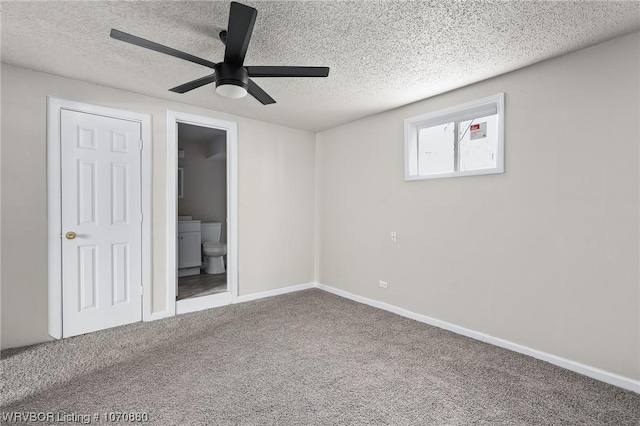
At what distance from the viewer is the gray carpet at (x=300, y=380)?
75.7 inches

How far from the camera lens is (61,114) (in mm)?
2959

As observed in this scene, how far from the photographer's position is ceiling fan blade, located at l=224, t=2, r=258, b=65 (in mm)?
1564

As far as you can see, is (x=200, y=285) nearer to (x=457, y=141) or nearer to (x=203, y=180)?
(x=203, y=180)

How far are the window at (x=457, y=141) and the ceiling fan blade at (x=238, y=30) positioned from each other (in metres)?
2.20

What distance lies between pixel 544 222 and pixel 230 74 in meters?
2.60

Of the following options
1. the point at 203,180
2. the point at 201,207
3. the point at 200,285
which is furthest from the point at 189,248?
the point at 203,180

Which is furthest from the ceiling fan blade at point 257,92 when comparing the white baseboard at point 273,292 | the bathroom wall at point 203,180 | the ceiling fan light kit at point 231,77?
the bathroom wall at point 203,180

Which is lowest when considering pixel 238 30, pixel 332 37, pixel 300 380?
pixel 300 380

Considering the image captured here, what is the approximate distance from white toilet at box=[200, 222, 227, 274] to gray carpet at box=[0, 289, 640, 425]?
2.14 metres

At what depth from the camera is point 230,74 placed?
6.85ft

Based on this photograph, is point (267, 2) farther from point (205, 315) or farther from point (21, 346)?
point (21, 346)

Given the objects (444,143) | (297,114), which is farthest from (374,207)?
(297,114)

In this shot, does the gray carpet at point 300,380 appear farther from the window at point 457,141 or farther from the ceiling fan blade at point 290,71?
the ceiling fan blade at point 290,71

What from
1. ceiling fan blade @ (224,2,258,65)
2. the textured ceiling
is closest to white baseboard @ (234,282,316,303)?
the textured ceiling
